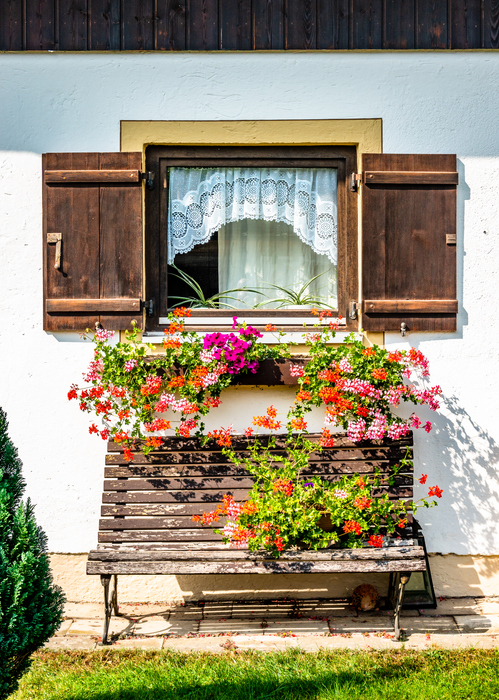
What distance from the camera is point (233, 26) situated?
380 centimetres

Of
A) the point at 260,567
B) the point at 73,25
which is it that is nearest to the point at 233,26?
the point at 73,25

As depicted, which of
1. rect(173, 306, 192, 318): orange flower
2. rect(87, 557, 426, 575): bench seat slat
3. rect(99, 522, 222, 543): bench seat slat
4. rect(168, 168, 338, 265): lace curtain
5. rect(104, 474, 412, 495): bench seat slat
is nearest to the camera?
rect(87, 557, 426, 575): bench seat slat

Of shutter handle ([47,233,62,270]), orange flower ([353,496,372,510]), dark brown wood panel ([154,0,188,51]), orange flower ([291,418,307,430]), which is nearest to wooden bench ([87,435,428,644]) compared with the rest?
orange flower ([291,418,307,430])

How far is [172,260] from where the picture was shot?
3973mm

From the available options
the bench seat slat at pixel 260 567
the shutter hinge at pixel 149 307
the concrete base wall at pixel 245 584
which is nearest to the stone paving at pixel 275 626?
the concrete base wall at pixel 245 584

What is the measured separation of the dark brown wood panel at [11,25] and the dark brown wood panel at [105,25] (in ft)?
1.40

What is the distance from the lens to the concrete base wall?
3.77 m

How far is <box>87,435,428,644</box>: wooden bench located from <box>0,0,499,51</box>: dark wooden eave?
93.5 inches

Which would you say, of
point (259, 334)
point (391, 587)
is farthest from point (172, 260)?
point (391, 587)

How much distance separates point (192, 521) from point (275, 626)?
74 centimetres

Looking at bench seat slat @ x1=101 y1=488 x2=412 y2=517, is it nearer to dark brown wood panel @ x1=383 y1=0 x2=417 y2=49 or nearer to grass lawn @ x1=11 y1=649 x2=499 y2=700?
grass lawn @ x1=11 y1=649 x2=499 y2=700

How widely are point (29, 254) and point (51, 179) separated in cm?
47

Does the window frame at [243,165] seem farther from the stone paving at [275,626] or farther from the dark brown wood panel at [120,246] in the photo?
the stone paving at [275,626]

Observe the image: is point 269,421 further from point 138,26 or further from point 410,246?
point 138,26
